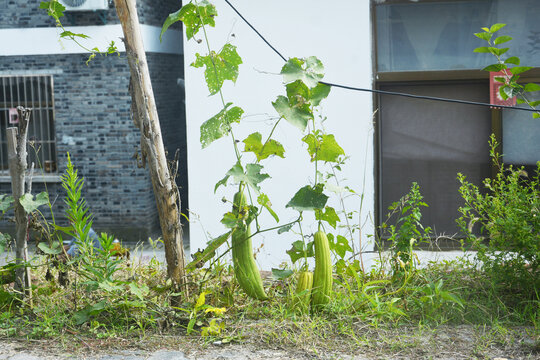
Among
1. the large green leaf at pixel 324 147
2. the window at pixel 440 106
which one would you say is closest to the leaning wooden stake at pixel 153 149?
the large green leaf at pixel 324 147

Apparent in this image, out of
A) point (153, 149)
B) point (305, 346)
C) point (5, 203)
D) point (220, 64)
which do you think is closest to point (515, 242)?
point (305, 346)

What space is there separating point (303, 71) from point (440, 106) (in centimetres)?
398

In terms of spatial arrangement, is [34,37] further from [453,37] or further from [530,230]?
[530,230]

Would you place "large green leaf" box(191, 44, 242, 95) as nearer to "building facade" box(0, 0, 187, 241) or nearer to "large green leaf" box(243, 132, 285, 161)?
"large green leaf" box(243, 132, 285, 161)

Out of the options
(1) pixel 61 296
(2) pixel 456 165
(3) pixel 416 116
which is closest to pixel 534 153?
(2) pixel 456 165

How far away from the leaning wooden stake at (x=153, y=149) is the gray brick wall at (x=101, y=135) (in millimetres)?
6599

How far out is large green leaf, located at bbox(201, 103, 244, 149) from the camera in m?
4.06

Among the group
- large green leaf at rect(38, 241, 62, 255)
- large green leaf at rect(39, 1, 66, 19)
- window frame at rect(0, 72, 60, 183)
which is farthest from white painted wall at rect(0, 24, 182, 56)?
large green leaf at rect(38, 241, 62, 255)

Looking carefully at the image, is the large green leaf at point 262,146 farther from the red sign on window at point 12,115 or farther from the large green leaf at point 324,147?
the red sign on window at point 12,115

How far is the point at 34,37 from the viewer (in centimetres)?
1078

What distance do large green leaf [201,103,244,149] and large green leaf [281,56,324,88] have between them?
16.2 inches

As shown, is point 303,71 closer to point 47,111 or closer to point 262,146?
point 262,146

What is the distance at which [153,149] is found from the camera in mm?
4125

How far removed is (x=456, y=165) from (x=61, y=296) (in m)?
4.81
